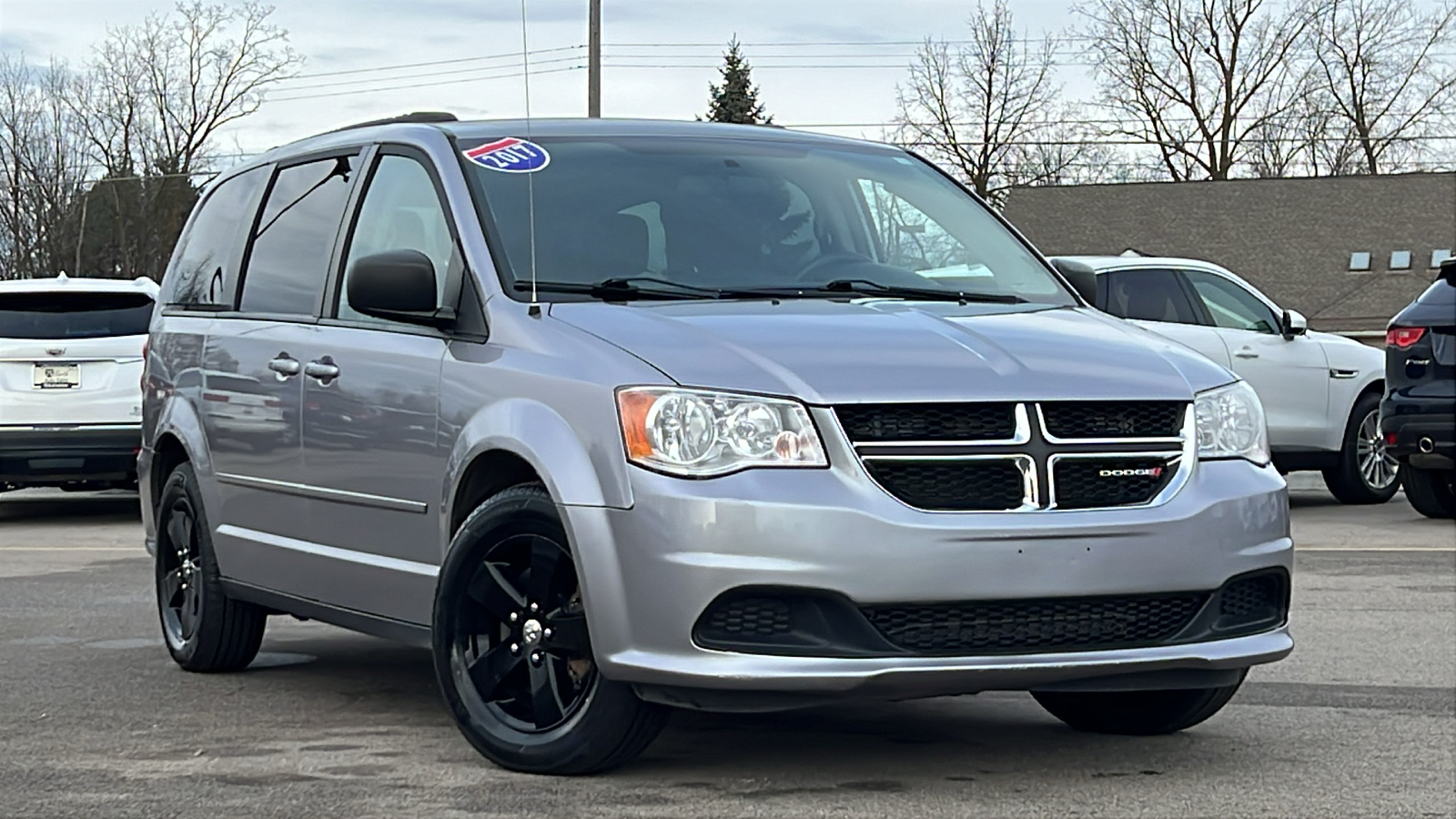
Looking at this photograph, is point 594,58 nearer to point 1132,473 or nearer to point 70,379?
point 70,379

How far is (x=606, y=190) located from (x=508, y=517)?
4.14 feet

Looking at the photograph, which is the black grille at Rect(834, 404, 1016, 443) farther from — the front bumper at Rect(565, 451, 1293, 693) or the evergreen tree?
the evergreen tree

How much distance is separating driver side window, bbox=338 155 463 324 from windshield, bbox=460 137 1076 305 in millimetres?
174

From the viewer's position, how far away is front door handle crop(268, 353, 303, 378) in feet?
22.2

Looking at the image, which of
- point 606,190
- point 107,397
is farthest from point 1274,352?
point 606,190

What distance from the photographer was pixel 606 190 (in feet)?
21.0

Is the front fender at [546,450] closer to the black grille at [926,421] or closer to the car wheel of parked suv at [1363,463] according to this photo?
the black grille at [926,421]

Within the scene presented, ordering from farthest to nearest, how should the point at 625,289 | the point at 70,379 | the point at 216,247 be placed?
1. the point at 70,379
2. the point at 216,247
3. the point at 625,289

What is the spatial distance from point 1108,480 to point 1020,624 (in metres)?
0.41

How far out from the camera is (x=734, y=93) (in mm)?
67500

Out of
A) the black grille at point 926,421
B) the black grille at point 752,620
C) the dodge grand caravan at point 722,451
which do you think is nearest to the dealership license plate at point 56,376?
the dodge grand caravan at point 722,451

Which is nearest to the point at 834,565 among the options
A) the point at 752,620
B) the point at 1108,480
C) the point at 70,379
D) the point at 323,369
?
the point at 752,620

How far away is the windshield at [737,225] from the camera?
6.12m

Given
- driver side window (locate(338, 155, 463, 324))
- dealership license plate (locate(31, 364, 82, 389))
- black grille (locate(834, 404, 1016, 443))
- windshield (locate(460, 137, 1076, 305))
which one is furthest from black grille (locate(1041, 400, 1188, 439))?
dealership license plate (locate(31, 364, 82, 389))
